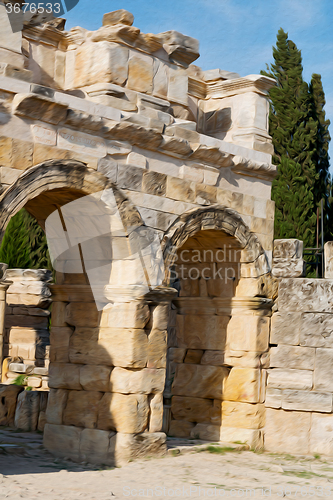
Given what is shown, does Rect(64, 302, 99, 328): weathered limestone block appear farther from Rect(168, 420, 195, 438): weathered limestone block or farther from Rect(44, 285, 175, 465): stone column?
Rect(168, 420, 195, 438): weathered limestone block

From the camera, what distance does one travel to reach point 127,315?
6914 millimetres

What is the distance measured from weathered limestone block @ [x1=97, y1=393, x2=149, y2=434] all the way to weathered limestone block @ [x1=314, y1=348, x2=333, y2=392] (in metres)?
2.35

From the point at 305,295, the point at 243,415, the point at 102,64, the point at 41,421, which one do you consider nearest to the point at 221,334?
the point at 243,415

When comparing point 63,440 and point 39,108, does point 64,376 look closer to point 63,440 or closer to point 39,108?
point 63,440

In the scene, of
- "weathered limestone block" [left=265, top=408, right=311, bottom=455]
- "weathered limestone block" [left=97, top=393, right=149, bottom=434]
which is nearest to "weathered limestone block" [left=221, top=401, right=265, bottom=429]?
"weathered limestone block" [left=265, top=408, right=311, bottom=455]

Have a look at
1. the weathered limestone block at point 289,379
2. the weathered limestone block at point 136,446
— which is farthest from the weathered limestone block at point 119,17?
the weathered limestone block at point 289,379

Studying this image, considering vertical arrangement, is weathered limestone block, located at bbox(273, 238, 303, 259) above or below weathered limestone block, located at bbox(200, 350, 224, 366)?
above

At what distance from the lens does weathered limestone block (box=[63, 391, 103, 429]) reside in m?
7.03

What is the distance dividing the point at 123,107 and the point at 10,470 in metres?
3.88

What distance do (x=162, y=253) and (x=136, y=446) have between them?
2.03 meters

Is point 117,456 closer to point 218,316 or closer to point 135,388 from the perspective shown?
point 135,388

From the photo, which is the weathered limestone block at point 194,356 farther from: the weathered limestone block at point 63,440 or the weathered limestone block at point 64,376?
the weathered limestone block at point 63,440

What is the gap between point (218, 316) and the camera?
8.46 m

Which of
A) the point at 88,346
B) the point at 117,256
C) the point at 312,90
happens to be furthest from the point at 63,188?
the point at 312,90
